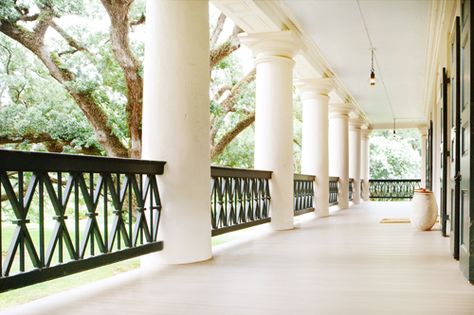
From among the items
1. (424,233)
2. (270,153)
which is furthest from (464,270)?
(270,153)

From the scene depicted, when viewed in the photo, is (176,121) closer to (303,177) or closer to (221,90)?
(303,177)

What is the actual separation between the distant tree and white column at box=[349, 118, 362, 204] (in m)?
15.5

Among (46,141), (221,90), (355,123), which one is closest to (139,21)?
(221,90)

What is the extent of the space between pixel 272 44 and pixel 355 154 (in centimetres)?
1119

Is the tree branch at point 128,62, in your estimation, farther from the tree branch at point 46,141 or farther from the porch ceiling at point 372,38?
the porch ceiling at point 372,38

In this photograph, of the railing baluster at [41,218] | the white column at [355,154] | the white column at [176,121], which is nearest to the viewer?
the railing baluster at [41,218]

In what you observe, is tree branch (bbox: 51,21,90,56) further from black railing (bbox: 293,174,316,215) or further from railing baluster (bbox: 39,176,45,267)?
railing baluster (bbox: 39,176,45,267)

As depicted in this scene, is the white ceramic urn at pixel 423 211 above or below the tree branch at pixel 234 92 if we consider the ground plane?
below

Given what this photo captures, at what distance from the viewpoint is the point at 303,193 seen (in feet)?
39.1

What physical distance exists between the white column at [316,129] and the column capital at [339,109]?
3.06m

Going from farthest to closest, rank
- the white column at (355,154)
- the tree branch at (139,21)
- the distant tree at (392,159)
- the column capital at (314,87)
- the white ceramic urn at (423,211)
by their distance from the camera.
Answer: the distant tree at (392,159) < the white column at (355,154) < the tree branch at (139,21) < the column capital at (314,87) < the white ceramic urn at (423,211)

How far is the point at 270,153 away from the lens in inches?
364

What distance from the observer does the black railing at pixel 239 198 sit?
7148mm

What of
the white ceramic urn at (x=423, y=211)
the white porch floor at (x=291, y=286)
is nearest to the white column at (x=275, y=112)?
the white ceramic urn at (x=423, y=211)
